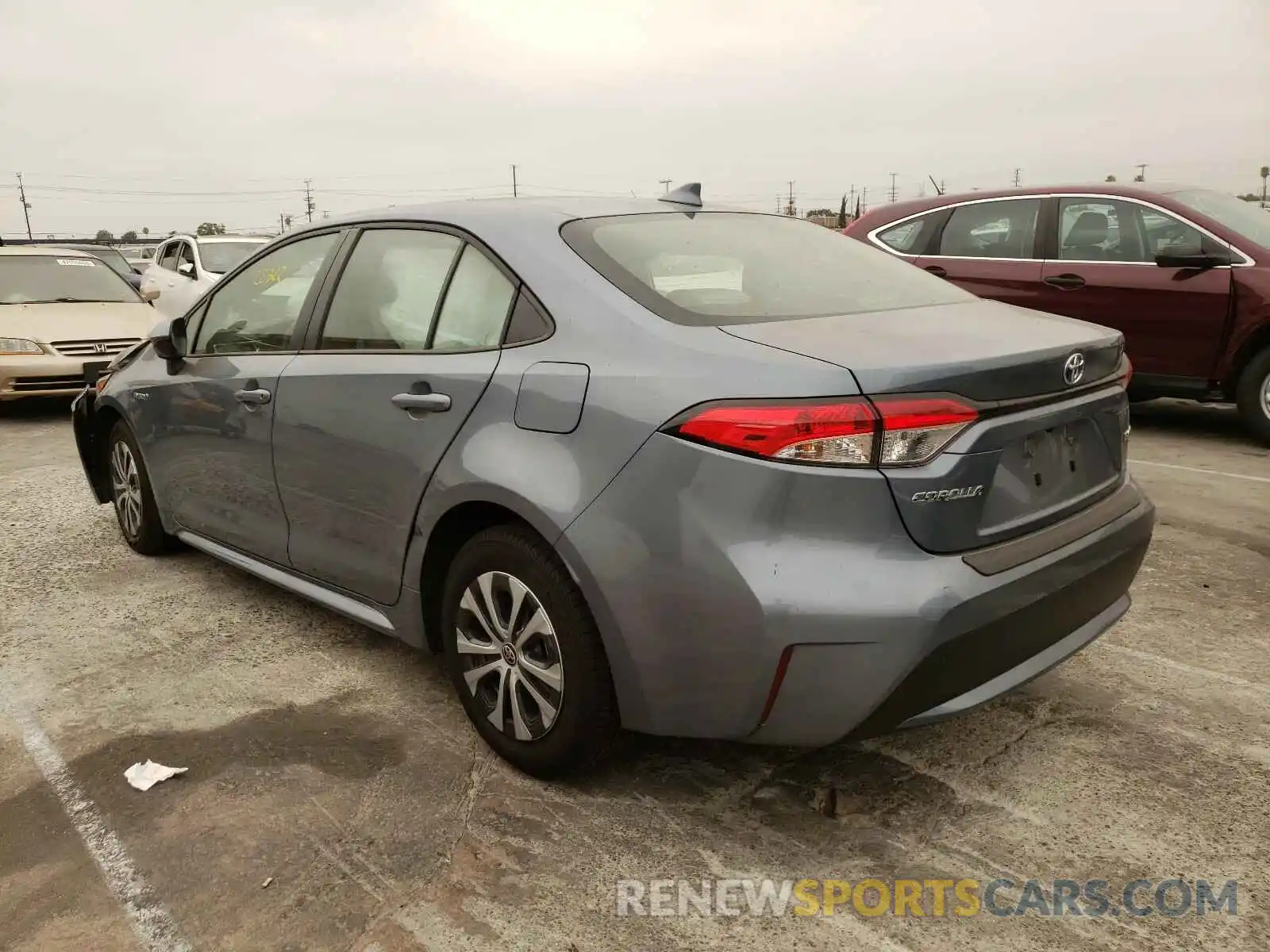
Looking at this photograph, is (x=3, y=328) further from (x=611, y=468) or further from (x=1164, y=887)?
(x=1164, y=887)

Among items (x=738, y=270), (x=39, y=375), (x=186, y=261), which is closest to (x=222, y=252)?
(x=186, y=261)

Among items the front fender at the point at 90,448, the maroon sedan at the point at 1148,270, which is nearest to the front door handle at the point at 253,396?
the front fender at the point at 90,448

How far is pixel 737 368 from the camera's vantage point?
86.8 inches

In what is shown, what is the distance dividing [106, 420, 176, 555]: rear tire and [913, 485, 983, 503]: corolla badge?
3.58 m

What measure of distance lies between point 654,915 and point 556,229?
5.83 ft

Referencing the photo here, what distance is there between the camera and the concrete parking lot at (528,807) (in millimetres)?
2152

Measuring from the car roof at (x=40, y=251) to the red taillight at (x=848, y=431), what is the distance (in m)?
10.1

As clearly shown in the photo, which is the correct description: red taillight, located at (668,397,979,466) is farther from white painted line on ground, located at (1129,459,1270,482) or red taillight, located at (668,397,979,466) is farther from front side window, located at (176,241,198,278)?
front side window, located at (176,241,198,278)

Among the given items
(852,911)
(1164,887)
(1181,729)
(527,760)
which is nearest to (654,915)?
(852,911)

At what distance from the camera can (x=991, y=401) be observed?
2221mm

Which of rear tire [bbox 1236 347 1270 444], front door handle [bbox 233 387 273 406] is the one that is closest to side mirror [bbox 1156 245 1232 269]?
rear tire [bbox 1236 347 1270 444]

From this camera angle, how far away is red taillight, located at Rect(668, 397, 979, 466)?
210cm

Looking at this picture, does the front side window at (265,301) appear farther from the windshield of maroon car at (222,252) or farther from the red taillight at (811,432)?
the windshield of maroon car at (222,252)

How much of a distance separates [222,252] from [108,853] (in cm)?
1143
